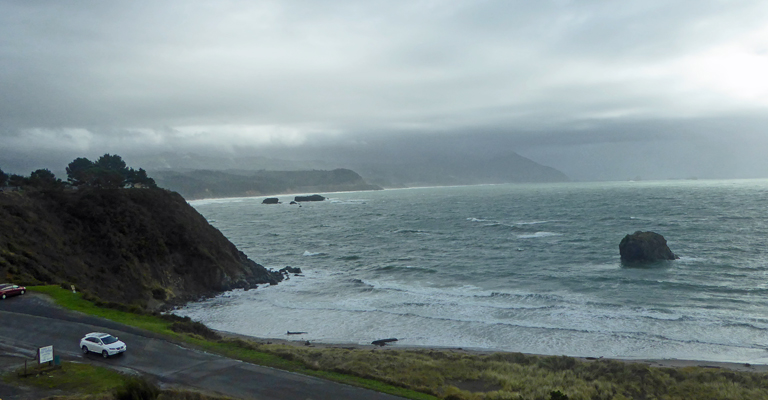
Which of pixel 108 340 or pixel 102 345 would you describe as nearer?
pixel 102 345

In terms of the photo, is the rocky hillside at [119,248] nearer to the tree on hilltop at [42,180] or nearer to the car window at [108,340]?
the tree on hilltop at [42,180]

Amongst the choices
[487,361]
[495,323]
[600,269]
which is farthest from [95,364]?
[600,269]

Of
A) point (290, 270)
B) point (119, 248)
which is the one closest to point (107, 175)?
point (119, 248)

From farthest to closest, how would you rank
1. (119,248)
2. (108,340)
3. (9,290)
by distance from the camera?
(119,248) < (9,290) < (108,340)

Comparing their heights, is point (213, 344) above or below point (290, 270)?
above

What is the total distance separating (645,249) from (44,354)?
184 feet

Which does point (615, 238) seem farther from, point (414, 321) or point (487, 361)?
point (487, 361)

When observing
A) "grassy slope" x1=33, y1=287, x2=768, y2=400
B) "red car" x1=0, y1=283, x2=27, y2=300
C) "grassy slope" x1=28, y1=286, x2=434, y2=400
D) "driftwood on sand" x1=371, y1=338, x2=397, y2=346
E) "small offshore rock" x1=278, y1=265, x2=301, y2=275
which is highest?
"red car" x1=0, y1=283, x2=27, y2=300

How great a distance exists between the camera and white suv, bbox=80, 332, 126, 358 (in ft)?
67.5

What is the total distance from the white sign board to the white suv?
2188mm

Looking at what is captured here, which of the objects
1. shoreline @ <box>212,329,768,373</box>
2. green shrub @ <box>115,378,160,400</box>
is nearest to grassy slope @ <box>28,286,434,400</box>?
shoreline @ <box>212,329,768,373</box>

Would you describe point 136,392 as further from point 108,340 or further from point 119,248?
point 119,248

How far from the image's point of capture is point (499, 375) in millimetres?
22406

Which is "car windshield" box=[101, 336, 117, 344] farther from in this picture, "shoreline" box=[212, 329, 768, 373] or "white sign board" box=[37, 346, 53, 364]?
"shoreline" box=[212, 329, 768, 373]
